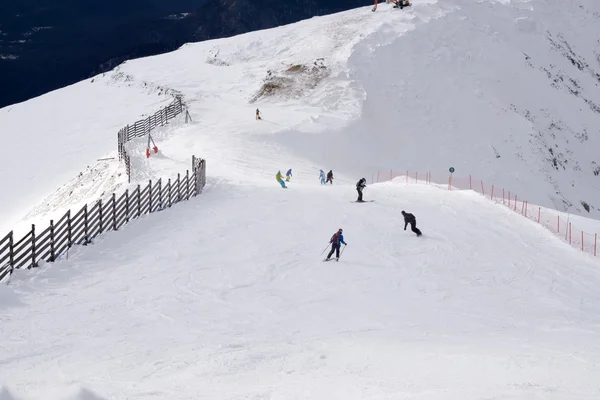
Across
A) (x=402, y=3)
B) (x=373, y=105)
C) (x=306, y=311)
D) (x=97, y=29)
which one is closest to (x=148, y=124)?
(x=373, y=105)

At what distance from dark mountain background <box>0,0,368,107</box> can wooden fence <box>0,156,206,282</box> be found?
94.8 m

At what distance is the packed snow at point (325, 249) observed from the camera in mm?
9555

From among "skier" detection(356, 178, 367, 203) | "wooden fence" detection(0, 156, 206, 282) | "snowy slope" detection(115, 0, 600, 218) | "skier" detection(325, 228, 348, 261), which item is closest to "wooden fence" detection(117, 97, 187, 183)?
"snowy slope" detection(115, 0, 600, 218)

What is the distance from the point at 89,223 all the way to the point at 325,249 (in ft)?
29.1

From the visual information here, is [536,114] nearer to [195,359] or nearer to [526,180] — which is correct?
[526,180]

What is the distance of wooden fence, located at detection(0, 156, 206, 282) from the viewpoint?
15453 millimetres

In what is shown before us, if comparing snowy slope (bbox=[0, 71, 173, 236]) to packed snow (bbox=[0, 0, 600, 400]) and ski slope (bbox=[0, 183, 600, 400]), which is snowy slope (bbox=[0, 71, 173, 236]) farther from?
ski slope (bbox=[0, 183, 600, 400])

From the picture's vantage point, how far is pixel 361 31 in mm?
58969

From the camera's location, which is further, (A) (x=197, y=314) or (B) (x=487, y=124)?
(B) (x=487, y=124)

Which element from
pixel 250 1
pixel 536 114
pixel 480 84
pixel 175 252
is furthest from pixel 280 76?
pixel 250 1

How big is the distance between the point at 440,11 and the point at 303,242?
48.0m

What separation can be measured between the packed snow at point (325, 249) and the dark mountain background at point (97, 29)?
64.7 metres

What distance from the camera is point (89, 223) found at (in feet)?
70.1

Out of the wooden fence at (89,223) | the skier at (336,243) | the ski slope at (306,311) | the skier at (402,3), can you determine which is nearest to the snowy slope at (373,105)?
the skier at (402,3)
